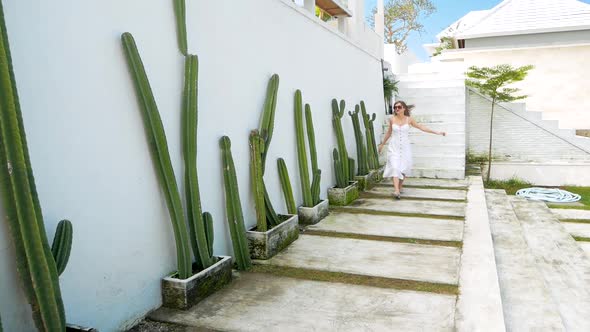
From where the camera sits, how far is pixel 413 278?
3031 millimetres

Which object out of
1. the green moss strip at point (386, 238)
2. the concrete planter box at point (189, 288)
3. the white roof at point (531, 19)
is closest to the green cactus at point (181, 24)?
the concrete planter box at point (189, 288)

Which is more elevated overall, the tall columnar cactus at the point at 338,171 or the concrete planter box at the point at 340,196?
the tall columnar cactus at the point at 338,171

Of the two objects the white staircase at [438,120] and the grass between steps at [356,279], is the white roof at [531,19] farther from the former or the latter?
the grass between steps at [356,279]

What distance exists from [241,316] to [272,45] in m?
2.61

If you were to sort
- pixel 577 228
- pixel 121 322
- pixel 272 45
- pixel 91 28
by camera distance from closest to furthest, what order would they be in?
pixel 91 28 < pixel 121 322 < pixel 272 45 < pixel 577 228

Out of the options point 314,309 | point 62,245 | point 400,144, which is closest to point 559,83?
point 400,144

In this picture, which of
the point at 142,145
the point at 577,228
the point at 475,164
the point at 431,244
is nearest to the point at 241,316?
the point at 142,145

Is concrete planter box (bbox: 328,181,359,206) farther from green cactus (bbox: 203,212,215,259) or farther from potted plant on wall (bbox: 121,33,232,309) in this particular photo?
green cactus (bbox: 203,212,215,259)

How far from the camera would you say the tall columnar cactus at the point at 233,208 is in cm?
317

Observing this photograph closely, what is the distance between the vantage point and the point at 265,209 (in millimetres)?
3756

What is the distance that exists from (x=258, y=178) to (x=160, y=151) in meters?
1.18

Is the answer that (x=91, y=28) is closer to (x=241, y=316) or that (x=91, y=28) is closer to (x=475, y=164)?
(x=241, y=316)

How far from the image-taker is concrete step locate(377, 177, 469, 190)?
22.3 ft

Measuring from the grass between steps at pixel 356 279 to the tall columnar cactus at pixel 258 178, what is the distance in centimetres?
39
